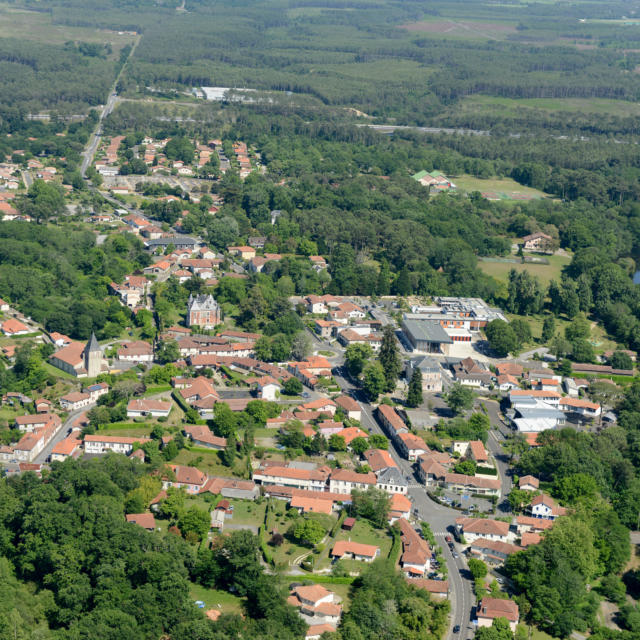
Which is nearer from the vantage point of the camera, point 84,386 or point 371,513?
point 371,513

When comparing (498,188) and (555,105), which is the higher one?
(555,105)

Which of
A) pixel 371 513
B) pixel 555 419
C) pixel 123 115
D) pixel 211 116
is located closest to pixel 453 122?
pixel 211 116

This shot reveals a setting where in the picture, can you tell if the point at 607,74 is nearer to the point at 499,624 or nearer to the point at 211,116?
the point at 211,116

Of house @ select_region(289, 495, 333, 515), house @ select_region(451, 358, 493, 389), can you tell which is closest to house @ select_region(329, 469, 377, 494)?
house @ select_region(289, 495, 333, 515)

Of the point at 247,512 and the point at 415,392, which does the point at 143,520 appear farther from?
the point at 415,392

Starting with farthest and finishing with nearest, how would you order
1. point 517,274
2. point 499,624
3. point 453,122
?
point 453,122
point 517,274
point 499,624

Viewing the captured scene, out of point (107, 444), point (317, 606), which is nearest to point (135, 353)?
point (107, 444)

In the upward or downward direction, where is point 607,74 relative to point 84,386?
upward

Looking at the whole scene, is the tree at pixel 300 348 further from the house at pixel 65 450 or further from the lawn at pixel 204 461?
the house at pixel 65 450
